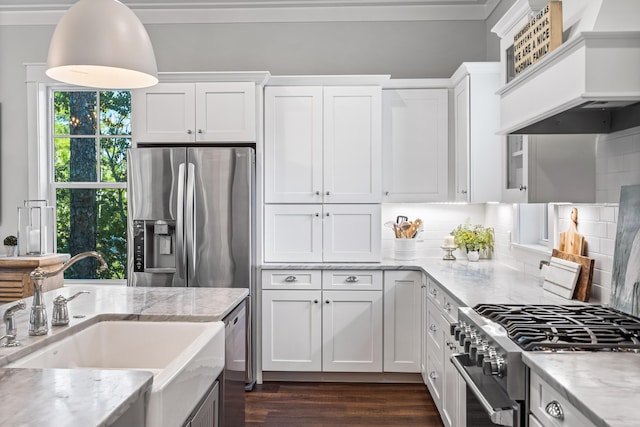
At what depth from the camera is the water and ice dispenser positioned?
373cm

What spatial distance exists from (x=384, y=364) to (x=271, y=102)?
224 cm

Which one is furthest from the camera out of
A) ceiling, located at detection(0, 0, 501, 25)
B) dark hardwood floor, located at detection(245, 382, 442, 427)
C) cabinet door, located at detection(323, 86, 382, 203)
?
ceiling, located at detection(0, 0, 501, 25)

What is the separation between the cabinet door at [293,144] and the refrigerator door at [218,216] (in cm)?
33

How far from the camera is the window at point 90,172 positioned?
4531 millimetres

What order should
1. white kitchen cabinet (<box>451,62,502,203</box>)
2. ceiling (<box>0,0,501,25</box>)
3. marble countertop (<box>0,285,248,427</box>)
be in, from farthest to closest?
1. ceiling (<box>0,0,501,25</box>)
2. white kitchen cabinet (<box>451,62,502,203</box>)
3. marble countertop (<box>0,285,248,427</box>)

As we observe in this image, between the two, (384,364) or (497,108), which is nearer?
(497,108)

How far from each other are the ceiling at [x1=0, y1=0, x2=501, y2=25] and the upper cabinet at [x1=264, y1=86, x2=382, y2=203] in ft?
2.80

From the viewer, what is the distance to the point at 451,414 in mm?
2717

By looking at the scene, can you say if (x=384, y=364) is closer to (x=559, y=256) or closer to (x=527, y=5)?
(x=559, y=256)

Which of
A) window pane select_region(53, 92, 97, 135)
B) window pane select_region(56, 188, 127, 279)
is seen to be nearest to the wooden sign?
window pane select_region(56, 188, 127, 279)

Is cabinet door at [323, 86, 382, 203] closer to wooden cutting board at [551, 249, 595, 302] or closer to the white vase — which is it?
wooden cutting board at [551, 249, 595, 302]

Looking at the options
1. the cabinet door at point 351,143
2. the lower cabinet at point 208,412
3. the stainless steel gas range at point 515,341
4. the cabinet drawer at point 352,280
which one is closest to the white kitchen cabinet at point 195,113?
the cabinet door at point 351,143

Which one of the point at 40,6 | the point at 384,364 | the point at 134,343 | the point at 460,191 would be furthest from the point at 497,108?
the point at 40,6

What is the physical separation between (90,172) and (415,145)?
2.89 meters
